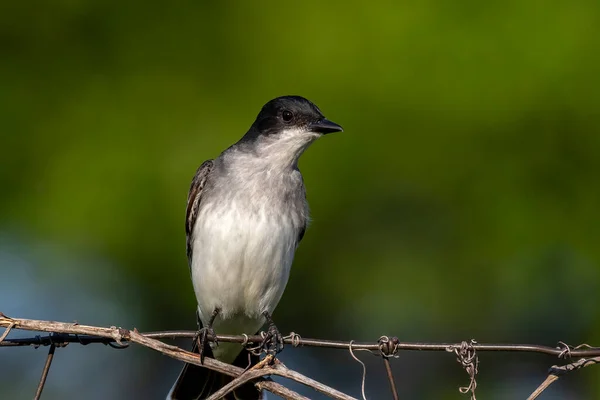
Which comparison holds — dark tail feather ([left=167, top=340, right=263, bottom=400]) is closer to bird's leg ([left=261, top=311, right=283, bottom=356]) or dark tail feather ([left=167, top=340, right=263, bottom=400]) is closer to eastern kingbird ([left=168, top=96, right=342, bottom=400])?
eastern kingbird ([left=168, top=96, right=342, bottom=400])

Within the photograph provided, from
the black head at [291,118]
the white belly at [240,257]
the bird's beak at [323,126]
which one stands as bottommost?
the white belly at [240,257]

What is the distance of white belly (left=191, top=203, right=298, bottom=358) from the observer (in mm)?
4523

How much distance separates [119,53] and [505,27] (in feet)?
7.06

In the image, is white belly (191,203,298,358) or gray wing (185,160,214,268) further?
gray wing (185,160,214,268)

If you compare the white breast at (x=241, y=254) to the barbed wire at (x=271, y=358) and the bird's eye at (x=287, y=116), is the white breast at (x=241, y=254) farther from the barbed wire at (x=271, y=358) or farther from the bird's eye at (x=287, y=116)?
the barbed wire at (x=271, y=358)

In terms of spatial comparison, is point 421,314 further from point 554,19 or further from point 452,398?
point 554,19

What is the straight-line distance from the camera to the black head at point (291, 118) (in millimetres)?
4691

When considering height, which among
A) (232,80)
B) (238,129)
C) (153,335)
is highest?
(232,80)

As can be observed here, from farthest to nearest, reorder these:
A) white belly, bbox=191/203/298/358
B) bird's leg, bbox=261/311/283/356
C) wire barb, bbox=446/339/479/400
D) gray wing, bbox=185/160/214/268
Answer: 1. gray wing, bbox=185/160/214/268
2. white belly, bbox=191/203/298/358
3. bird's leg, bbox=261/311/283/356
4. wire barb, bbox=446/339/479/400

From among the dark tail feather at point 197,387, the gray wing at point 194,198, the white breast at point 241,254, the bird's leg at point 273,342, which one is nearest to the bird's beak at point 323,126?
the white breast at point 241,254

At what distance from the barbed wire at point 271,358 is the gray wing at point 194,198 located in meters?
1.86

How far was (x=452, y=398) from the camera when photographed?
5.83 metres

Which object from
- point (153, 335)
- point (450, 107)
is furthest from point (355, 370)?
point (153, 335)

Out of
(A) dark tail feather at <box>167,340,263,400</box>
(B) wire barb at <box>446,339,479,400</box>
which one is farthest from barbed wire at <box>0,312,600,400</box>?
(A) dark tail feather at <box>167,340,263,400</box>
